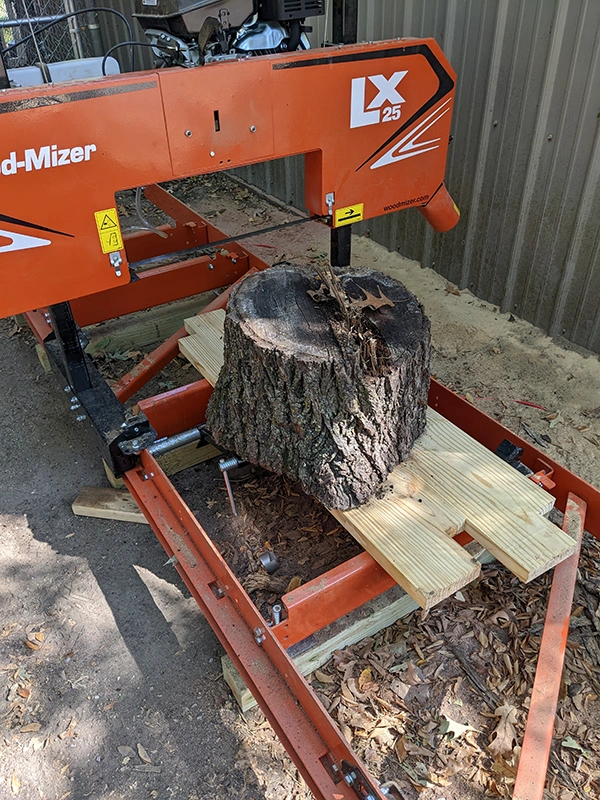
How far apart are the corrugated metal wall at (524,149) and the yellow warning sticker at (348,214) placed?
158cm

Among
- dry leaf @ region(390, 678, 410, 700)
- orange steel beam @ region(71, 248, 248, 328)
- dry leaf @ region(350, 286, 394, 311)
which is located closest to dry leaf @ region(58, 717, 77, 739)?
dry leaf @ region(390, 678, 410, 700)

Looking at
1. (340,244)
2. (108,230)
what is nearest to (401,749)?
(108,230)

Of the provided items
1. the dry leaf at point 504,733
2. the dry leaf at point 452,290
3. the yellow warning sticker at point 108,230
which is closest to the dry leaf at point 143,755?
the dry leaf at point 504,733

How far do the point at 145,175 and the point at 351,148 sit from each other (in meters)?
0.92

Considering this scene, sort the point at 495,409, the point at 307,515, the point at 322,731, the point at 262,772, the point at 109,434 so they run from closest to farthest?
the point at 322,731, the point at 262,772, the point at 109,434, the point at 307,515, the point at 495,409

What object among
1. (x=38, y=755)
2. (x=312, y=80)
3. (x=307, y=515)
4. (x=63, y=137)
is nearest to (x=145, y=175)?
(x=63, y=137)

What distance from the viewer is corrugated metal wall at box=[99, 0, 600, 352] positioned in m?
3.44

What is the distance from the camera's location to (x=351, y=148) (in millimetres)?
2656

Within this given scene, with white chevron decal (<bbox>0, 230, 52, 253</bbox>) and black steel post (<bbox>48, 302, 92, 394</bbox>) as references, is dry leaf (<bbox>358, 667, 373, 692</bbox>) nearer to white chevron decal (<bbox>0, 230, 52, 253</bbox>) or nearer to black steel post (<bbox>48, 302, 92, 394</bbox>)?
black steel post (<bbox>48, 302, 92, 394</bbox>)

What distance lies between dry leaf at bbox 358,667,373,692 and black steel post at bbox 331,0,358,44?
2663 millimetres

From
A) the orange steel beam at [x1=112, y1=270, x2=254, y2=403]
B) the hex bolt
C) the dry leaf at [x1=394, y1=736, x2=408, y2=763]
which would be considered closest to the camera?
the dry leaf at [x1=394, y1=736, x2=408, y2=763]

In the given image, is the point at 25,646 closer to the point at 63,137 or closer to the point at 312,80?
the point at 63,137

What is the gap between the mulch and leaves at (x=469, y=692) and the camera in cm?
198

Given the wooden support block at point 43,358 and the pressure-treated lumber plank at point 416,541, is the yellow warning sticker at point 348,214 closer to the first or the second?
the pressure-treated lumber plank at point 416,541
